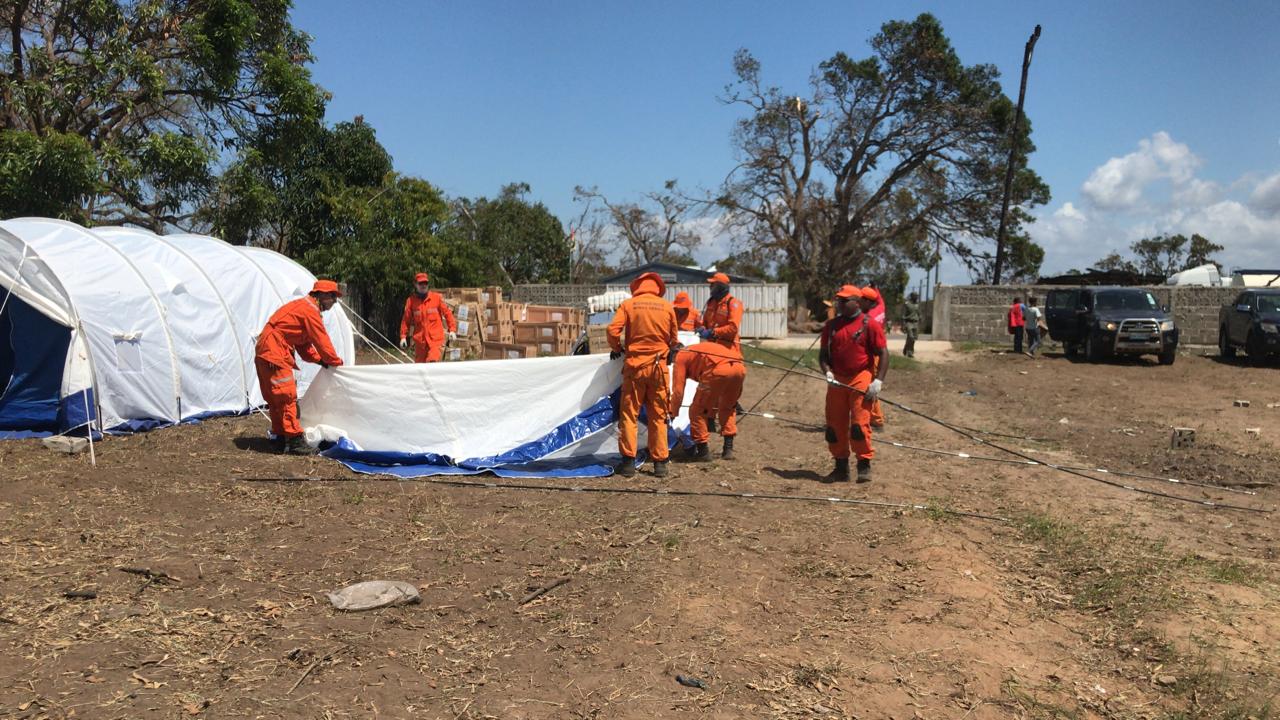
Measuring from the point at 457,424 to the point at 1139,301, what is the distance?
714 inches

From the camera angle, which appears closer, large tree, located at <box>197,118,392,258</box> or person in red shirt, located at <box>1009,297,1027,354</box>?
large tree, located at <box>197,118,392,258</box>

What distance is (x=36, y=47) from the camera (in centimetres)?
1634

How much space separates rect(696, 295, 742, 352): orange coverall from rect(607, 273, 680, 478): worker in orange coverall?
947 millimetres

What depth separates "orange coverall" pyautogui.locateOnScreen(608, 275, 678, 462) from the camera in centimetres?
777

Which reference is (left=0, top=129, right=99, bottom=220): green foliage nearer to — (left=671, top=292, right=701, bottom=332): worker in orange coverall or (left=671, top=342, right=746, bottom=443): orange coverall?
(left=671, top=292, right=701, bottom=332): worker in orange coverall

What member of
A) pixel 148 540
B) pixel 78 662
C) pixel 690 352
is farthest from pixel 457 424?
pixel 78 662

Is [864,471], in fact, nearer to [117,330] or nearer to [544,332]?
[117,330]

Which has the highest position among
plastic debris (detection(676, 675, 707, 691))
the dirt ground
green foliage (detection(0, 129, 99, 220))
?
green foliage (detection(0, 129, 99, 220))

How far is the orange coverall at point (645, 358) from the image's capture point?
7766 mm

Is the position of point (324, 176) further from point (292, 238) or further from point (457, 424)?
point (457, 424)

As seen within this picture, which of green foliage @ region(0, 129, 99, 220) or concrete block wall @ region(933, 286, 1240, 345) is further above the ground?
green foliage @ region(0, 129, 99, 220)

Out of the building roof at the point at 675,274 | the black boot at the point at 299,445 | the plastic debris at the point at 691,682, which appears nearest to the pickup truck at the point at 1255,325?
the building roof at the point at 675,274

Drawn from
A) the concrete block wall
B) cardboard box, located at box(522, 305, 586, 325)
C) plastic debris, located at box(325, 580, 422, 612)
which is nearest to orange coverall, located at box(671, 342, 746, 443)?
plastic debris, located at box(325, 580, 422, 612)

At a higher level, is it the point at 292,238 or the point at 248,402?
the point at 292,238
